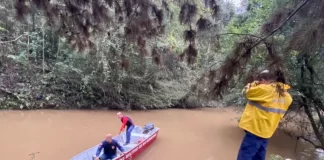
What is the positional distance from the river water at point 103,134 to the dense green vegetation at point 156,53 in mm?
1063

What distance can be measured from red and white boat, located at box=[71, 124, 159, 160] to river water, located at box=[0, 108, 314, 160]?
0.24m

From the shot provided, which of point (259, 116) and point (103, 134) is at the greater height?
point (259, 116)

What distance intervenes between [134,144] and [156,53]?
14.1 ft

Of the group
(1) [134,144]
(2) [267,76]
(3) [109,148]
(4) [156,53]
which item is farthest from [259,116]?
(1) [134,144]

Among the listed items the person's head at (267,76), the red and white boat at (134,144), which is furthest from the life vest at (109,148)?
the person's head at (267,76)

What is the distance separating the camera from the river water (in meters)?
7.43

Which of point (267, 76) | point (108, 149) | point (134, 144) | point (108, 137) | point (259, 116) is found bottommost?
point (134, 144)

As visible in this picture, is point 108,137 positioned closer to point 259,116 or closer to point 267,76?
point 259,116

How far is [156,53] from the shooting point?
377cm

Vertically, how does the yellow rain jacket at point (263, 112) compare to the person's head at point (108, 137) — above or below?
above

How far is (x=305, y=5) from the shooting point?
9.57 feet

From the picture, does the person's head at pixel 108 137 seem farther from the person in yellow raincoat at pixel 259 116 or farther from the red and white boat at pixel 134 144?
the person in yellow raincoat at pixel 259 116

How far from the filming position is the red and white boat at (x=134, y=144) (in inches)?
243

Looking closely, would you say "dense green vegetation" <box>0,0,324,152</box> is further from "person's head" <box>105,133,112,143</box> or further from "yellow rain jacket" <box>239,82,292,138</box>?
"person's head" <box>105,133,112,143</box>
